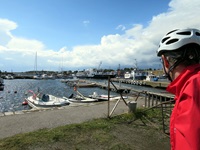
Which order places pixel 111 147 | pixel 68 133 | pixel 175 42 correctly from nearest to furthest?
pixel 175 42 < pixel 111 147 < pixel 68 133

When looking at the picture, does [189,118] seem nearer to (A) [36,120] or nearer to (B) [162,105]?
(B) [162,105]

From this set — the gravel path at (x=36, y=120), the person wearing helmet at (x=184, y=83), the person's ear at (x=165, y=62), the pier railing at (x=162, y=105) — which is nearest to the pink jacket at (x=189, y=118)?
the person wearing helmet at (x=184, y=83)

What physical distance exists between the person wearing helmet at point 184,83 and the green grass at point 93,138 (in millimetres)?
4522

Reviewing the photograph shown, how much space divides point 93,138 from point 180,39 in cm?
531

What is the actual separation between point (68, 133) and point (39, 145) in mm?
1233

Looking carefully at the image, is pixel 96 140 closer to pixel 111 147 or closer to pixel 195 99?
pixel 111 147

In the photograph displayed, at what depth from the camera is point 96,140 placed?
6.38 meters

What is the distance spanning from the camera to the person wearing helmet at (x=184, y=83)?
4.09 feet

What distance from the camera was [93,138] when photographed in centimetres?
654

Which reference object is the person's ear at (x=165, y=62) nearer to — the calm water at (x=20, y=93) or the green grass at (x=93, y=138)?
the green grass at (x=93, y=138)

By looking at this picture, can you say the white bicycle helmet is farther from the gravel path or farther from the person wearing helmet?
the gravel path

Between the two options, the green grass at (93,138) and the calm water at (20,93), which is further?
the calm water at (20,93)

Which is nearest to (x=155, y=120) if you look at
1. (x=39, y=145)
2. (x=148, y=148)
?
(x=148, y=148)

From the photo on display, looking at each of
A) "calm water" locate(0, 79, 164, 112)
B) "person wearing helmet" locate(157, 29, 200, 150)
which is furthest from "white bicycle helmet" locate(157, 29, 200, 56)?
"calm water" locate(0, 79, 164, 112)
